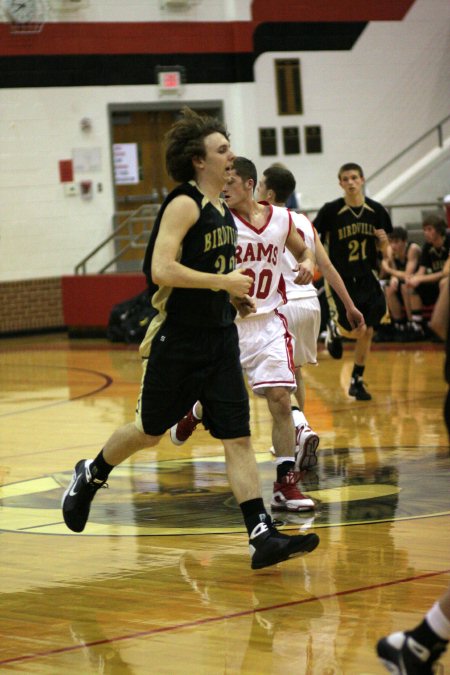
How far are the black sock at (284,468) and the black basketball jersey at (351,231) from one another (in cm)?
403

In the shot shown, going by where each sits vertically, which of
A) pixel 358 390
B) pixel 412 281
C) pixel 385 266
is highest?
pixel 385 266

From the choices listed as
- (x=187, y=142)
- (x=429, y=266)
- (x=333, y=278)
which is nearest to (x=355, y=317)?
(x=333, y=278)

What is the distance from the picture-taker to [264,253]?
20.4ft

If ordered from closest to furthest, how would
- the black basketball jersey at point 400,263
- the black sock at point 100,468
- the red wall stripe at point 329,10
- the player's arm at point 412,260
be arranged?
the black sock at point 100,468
the player's arm at point 412,260
the black basketball jersey at point 400,263
the red wall stripe at point 329,10

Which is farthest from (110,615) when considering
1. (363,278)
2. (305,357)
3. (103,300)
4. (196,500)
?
(103,300)

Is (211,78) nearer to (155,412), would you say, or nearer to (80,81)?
(80,81)

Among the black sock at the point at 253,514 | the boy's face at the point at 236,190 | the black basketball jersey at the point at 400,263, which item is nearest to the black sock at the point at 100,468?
the black sock at the point at 253,514

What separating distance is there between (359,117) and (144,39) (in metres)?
3.82

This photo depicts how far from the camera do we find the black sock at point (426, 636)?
11.2 ft

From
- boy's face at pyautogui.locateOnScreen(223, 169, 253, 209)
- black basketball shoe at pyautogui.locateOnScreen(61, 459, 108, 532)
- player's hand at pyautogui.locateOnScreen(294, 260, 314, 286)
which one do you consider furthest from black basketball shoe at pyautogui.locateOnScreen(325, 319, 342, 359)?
black basketball shoe at pyautogui.locateOnScreen(61, 459, 108, 532)

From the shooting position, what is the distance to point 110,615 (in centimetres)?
438

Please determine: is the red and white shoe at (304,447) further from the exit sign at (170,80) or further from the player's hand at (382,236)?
the exit sign at (170,80)

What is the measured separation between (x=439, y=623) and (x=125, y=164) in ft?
53.3

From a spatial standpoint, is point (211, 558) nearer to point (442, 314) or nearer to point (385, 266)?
point (442, 314)
